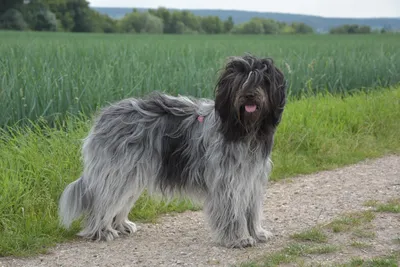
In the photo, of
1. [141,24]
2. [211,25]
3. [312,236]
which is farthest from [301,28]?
[312,236]

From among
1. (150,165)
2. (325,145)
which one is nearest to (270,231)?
(150,165)

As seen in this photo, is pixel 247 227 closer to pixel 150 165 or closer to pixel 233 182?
pixel 233 182

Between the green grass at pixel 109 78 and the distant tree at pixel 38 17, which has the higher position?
the green grass at pixel 109 78

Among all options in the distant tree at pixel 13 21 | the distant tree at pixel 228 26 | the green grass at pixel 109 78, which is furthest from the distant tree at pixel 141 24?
the green grass at pixel 109 78

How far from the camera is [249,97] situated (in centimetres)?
560

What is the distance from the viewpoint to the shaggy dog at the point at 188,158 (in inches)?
228

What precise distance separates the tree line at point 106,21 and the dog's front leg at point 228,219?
37.1 metres

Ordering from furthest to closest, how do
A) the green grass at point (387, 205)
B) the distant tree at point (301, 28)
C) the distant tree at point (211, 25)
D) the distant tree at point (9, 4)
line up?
the distant tree at point (301, 28) < the distant tree at point (211, 25) < the distant tree at point (9, 4) < the green grass at point (387, 205)

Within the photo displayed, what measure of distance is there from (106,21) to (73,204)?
51.9 meters

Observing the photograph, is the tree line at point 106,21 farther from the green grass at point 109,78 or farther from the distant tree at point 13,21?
the green grass at point 109,78

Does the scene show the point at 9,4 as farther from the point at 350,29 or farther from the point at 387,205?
the point at 387,205

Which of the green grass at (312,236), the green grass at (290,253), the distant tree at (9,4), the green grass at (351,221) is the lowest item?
the distant tree at (9,4)

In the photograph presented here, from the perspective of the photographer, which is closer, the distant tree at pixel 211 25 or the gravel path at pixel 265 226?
the gravel path at pixel 265 226

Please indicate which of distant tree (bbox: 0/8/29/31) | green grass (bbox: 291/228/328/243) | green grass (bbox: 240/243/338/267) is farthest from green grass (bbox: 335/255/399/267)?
distant tree (bbox: 0/8/29/31)
